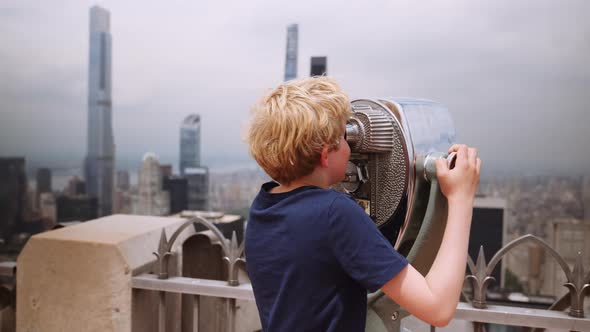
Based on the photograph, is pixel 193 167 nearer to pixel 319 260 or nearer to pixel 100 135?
pixel 100 135

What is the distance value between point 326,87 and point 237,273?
0.93 meters

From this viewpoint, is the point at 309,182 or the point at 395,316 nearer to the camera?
the point at 309,182

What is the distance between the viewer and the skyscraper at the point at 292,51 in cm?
380

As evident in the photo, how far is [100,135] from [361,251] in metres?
4.44

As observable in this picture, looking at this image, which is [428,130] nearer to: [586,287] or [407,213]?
[407,213]

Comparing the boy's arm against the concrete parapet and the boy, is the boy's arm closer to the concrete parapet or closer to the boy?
the boy

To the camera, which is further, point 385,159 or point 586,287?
point 586,287

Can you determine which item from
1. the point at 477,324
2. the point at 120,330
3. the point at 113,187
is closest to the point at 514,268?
the point at 477,324

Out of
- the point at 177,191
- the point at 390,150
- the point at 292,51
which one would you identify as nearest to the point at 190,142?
the point at 177,191

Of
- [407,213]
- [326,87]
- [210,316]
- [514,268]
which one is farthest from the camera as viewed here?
[514,268]

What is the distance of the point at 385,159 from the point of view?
0.85 meters

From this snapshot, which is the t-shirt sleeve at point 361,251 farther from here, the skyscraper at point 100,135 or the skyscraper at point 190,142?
the skyscraper at point 100,135

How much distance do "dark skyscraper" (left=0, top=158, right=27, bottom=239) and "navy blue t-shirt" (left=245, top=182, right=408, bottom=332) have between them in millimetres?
3449

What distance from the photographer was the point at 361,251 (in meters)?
0.62
